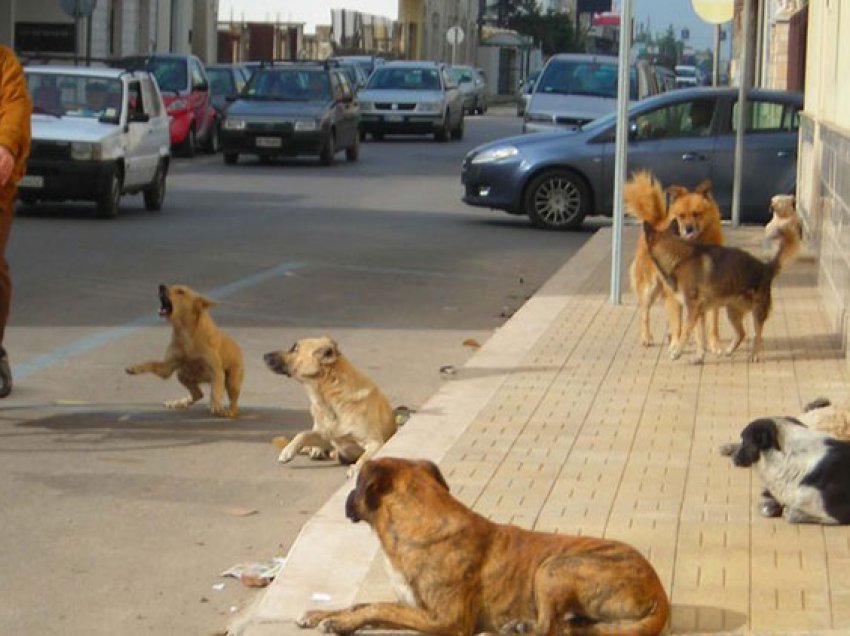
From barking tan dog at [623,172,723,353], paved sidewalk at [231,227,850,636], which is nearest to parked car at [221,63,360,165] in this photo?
barking tan dog at [623,172,723,353]

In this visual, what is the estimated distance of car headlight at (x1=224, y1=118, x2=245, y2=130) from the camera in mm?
35031

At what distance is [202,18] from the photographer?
6544 cm

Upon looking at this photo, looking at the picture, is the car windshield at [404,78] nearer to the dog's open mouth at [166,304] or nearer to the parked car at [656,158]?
the parked car at [656,158]

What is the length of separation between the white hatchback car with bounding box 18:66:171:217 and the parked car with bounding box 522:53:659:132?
945 cm

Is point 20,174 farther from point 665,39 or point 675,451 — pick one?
point 665,39

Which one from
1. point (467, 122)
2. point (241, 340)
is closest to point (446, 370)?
point (241, 340)

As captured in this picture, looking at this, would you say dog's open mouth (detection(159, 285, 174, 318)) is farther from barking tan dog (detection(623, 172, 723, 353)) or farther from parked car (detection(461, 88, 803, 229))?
parked car (detection(461, 88, 803, 229))

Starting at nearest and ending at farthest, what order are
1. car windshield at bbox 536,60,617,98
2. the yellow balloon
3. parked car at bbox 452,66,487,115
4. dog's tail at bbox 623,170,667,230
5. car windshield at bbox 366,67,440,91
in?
dog's tail at bbox 623,170,667,230 < the yellow balloon < car windshield at bbox 536,60,617,98 < car windshield at bbox 366,67,440,91 < parked car at bbox 452,66,487,115

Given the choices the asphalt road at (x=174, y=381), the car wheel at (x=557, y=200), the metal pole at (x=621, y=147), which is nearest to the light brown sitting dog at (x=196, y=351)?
the asphalt road at (x=174, y=381)

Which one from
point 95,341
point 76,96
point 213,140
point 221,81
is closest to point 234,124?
point 213,140

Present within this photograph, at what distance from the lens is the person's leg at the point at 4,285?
10165 mm

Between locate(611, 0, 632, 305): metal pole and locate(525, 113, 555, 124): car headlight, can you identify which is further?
locate(525, 113, 555, 124): car headlight

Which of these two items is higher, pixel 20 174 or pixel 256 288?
pixel 20 174

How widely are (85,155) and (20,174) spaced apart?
1306cm
